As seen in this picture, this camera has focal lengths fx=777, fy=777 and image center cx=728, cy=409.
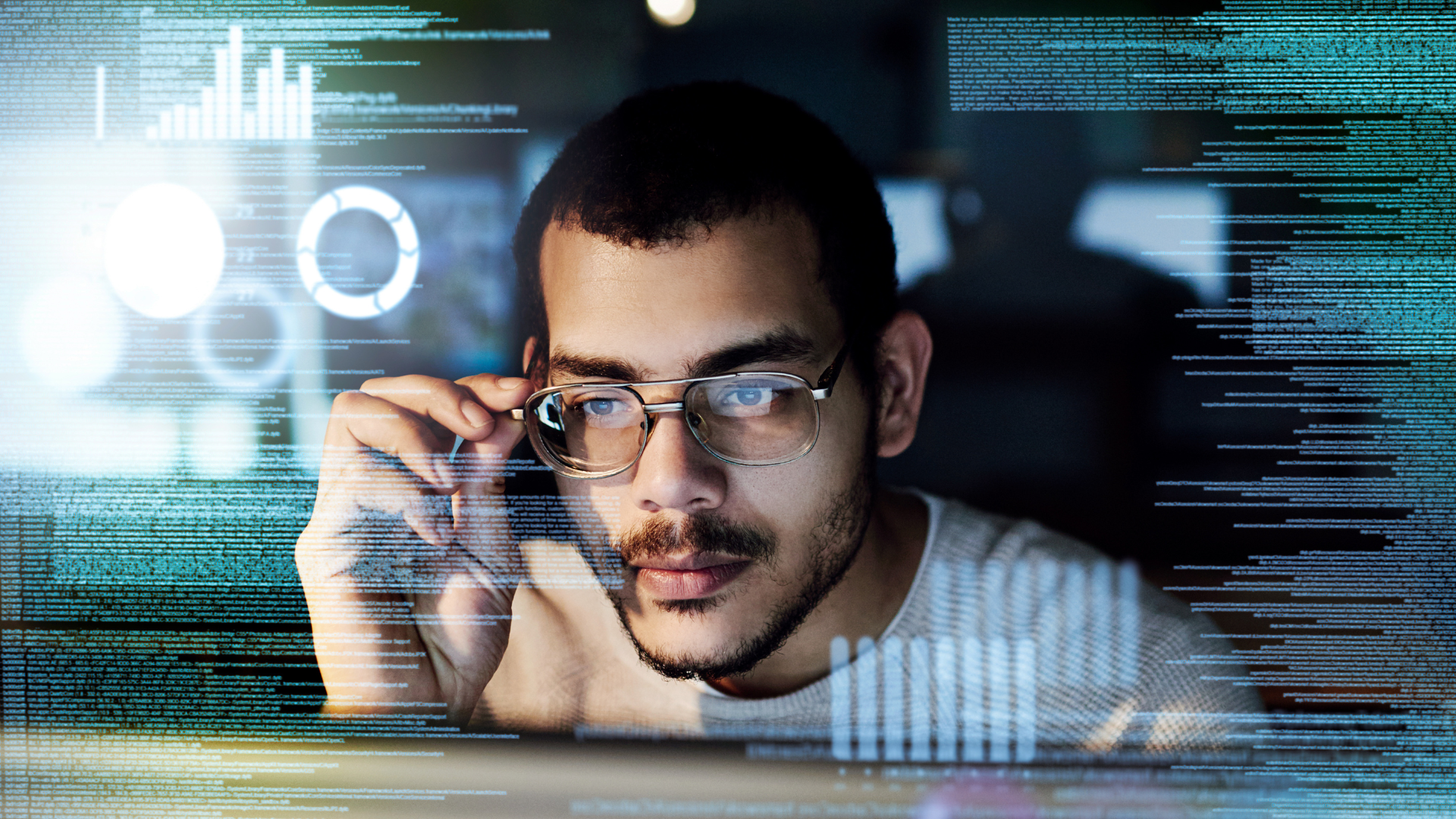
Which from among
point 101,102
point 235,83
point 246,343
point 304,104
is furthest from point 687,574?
point 101,102

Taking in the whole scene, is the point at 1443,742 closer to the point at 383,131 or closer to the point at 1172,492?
the point at 1172,492

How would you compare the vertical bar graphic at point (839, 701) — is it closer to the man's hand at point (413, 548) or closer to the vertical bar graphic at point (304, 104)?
the man's hand at point (413, 548)

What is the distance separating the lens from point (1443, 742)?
1131mm

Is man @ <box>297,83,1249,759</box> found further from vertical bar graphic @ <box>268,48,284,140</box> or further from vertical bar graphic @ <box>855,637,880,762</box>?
vertical bar graphic @ <box>268,48,284,140</box>

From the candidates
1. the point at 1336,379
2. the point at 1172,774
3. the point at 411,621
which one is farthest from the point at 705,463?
the point at 1336,379

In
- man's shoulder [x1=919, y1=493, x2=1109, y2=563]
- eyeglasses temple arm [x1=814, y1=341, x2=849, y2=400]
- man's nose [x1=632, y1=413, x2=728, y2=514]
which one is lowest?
man's shoulder [x1=919, y1=493, x2=1109, y2=563]

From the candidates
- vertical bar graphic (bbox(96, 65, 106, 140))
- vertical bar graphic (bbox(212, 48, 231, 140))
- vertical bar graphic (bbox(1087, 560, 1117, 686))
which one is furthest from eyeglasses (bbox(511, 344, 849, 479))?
vertical bar graphic (bbox(96, 65, 106, 140))

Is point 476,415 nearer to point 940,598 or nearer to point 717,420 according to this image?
point 717,420

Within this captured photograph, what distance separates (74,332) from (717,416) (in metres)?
1.01

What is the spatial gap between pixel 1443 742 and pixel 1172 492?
0.55 metres

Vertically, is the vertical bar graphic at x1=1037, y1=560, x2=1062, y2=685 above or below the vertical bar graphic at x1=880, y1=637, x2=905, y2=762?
above

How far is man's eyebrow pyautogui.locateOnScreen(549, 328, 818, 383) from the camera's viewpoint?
3.32 ft

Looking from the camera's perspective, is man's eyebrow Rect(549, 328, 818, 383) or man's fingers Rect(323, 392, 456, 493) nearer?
man's eyebrow Rect(549, 328, 818, 383)

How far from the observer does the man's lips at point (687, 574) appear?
107cm
